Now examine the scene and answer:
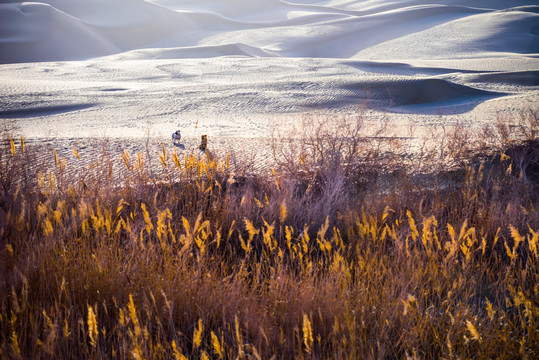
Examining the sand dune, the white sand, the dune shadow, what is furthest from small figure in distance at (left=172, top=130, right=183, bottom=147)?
the sand dune

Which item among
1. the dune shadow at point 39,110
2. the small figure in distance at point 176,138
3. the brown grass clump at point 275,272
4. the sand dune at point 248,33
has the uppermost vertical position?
the sand dune at point 248,33

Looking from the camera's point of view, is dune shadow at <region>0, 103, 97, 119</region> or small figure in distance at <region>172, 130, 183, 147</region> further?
dune shadow at <region>0, 103, 97, 119</region>

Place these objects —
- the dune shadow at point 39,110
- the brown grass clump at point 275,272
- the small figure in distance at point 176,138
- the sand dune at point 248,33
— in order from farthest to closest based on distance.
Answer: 1. the sand dune at point 248,33
2. the dune shadow at point 39,110
3. the small figure in distance at point 176,138
4. the brown grass clump at point 275,272

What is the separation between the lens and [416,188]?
261 centimetres

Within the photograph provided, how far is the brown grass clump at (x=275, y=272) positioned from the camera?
125 cm

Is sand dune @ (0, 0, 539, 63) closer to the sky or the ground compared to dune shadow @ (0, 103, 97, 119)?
closer to the sky

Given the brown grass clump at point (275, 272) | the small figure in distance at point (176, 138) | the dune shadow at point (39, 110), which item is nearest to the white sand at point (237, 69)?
the dune shadow at point (39, 110)

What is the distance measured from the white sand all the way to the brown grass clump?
1795 millimetres

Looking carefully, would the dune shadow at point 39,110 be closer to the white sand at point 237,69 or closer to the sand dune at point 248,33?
the white sand at point 237,69

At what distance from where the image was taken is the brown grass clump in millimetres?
1248

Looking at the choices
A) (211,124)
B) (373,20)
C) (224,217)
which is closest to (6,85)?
(211,124)

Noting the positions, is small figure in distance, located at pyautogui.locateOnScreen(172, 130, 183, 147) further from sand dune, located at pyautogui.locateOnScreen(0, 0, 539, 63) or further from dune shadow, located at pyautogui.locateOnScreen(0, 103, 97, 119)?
sand dune, located at pyautogui.locateOnScreen(0, 0, 539, 63)

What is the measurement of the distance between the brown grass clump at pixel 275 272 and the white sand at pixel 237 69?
1795 millimetres

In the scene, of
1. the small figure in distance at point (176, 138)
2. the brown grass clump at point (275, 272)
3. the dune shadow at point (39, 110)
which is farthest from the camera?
the dune shadow at point (39, 110)
